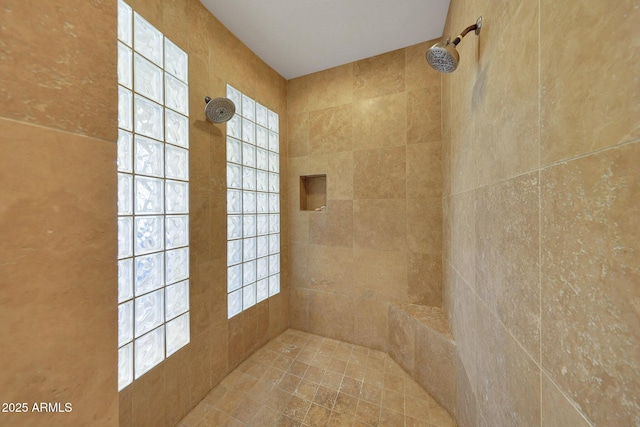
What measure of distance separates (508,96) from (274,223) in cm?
180

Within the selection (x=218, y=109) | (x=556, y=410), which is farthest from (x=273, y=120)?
(x=556, y=410)

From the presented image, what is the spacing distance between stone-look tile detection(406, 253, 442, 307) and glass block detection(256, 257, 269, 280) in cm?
124

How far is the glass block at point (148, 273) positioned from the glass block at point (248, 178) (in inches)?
30.7

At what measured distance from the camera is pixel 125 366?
1002 millimetres

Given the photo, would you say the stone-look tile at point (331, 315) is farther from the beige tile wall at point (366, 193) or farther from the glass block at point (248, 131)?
the glass block at point (248, 131)

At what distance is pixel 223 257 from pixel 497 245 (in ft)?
5.08

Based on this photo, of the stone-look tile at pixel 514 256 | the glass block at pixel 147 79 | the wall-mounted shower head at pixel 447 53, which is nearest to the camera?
the stone-look tile at pixel 514 256

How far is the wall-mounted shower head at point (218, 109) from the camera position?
4.38 ft

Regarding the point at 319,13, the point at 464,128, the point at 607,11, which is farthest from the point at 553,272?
the point at 319,13

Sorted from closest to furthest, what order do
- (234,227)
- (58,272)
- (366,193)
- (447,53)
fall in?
(58,272) < (447,53) < (234,227) < (366,193)

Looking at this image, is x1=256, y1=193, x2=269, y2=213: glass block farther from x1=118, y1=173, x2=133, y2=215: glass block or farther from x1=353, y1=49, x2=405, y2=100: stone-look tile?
x1=353, y1=49, x2=405, y2=100: stone-look tile

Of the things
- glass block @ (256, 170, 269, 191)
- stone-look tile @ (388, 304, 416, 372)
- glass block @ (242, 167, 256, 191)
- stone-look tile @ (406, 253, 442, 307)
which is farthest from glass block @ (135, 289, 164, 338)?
stone-look tile @ (406, 253, 442, 307)

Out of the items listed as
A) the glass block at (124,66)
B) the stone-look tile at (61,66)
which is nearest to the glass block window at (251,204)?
the glass block at (124,66)

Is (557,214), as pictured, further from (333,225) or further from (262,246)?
(262,246)
